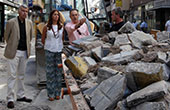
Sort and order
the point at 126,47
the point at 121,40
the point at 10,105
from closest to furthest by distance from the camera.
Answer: the point at 10,105 → the point at 126,47 → the point at 121,40

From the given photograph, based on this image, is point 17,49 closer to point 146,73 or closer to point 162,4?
point 146,73

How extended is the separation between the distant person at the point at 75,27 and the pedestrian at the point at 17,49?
0.81 metres

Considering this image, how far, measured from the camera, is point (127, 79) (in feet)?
9.58

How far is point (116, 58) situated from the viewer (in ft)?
13.9

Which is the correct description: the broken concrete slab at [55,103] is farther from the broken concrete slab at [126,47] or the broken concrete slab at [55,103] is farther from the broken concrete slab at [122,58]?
the broken concrete slab at [126,47]

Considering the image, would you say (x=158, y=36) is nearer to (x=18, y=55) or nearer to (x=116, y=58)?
(x=116, y=58)

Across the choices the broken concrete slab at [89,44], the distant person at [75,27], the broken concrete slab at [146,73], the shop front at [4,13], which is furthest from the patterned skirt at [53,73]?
the shop front at [4,13]

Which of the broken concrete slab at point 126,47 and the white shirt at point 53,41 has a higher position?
the white shirt at point 53,41

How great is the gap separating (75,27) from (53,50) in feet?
2.32

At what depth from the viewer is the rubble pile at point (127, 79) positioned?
2352mm

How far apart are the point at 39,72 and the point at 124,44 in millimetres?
2478

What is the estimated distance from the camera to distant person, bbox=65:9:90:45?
495cm

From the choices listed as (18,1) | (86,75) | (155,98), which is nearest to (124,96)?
(155,98)

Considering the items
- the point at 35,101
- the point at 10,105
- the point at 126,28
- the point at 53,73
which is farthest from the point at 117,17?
the point at 10,105
